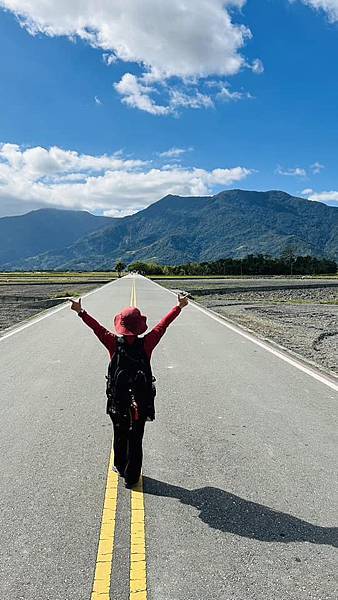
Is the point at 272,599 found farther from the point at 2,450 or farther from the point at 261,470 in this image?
the point at 2,450

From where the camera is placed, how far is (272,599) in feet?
9.68

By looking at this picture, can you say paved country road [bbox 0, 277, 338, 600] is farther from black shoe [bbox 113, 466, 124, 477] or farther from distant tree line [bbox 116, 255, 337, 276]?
distant tree line [bbox 116, 255, 337, 276]

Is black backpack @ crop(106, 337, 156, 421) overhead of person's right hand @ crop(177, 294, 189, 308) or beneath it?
beneath

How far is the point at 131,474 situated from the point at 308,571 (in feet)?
5.79

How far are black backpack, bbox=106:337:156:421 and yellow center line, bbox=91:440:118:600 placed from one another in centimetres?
65

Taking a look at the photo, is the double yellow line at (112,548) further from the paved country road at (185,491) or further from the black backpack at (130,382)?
the black backpack at (130,382)

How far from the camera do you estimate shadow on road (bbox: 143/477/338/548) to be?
3.68m

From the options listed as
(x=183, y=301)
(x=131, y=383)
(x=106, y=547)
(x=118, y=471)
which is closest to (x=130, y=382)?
(x=131, y=383)

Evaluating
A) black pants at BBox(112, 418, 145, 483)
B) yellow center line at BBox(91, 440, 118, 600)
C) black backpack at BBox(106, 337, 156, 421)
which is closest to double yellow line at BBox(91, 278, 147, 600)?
yellow center line at BBox(91, 440, 118, 600)

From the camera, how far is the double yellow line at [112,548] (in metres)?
3.02

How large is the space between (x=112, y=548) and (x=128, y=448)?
1.22 m

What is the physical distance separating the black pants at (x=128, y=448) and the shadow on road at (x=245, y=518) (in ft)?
0.63

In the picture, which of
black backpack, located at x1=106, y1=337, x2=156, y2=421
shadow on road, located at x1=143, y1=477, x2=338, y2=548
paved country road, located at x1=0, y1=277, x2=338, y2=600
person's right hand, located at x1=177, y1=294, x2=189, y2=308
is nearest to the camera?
paved country road, located at x1=0, y1=277, x2=338, y2=600

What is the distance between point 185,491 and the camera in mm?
4379
